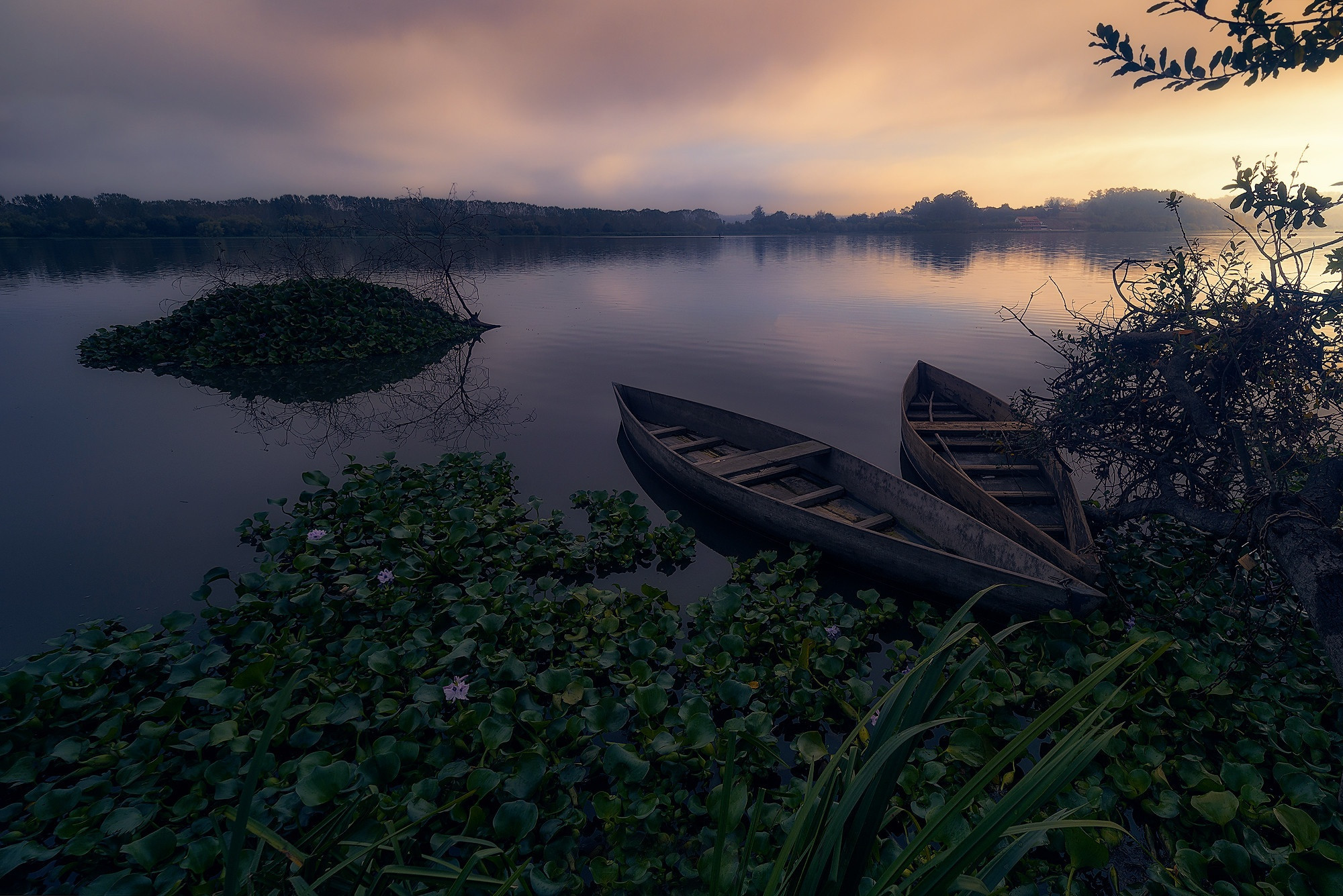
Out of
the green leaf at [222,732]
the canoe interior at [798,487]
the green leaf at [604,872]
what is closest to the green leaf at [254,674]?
the green leaf at [222,732]

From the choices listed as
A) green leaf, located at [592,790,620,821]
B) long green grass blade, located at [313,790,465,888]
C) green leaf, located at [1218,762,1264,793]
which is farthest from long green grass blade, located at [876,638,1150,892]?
green leaf, located at [1218,762,1264,793]

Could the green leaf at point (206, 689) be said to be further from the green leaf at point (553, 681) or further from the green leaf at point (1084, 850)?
the green leaf at point (1084, 850)

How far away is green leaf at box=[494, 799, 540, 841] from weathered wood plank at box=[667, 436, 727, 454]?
5.47 metres

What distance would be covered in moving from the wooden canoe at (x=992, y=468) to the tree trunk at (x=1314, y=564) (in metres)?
0.98

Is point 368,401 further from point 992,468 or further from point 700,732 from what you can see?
point 992,468

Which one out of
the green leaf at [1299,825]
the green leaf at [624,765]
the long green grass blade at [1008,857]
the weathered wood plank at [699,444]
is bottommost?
the green leaf at [624,765]

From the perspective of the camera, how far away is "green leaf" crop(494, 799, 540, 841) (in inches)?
100

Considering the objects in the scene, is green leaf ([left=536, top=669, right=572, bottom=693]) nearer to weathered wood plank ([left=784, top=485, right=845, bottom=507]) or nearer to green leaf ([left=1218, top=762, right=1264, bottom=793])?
weathered wood plank ([left=784, top=485, right=845, bottom=507])

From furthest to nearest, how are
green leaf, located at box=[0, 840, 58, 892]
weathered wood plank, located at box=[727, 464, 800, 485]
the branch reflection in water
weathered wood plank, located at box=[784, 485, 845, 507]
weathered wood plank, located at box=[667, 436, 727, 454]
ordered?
the branch reflection in water
weathered wood plank, located at box=[667, 436, 727, 454]
weathered wood plank, located at box=[727, 464, 800, 485]
weathered wood plank, located at box=[784, 485, 845, 507]
green leaf, located at box=[0, 840, 58, 892]

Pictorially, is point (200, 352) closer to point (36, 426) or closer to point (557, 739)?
point (36, 426)

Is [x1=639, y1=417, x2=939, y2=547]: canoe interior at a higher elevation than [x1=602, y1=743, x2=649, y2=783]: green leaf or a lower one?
higher

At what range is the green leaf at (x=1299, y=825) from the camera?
7.80 feet

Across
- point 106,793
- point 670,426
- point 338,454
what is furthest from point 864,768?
point 338,454

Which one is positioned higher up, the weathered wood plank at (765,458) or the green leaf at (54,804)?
the weathered wood plank at (765,458)
